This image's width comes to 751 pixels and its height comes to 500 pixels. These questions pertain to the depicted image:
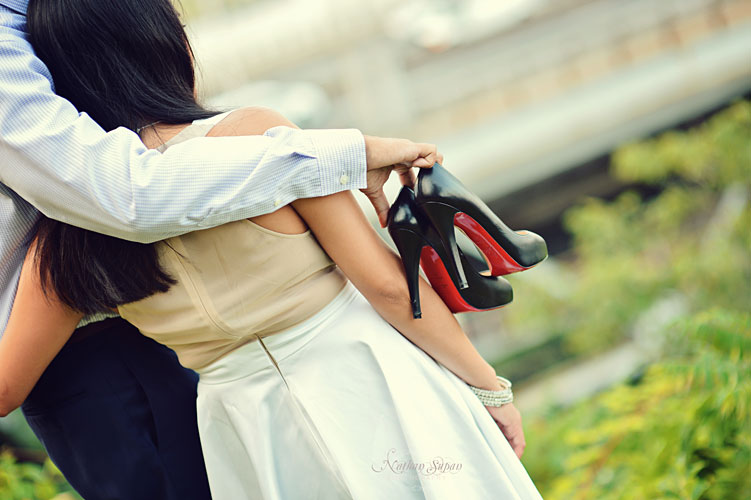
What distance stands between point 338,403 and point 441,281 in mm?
263

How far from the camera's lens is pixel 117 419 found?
1.16m

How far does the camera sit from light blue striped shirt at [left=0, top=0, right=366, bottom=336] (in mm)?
862

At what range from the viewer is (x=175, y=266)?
3.25 ft

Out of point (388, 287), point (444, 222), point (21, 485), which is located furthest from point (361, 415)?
point (21, 485)

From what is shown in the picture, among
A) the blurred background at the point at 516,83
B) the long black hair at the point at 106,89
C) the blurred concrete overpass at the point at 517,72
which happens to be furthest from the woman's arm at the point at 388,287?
the blurred concrete overpass at the point at 517,72

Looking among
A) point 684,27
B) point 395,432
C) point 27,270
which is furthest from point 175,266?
point 684,27

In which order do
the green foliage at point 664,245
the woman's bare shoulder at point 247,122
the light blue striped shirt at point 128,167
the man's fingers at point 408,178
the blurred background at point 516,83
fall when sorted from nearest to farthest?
the light blue striped shirt at point 128,167
the woman's bare shoulder at point 247,122
the man's fingers at point 408,178
the green foliage at point 664,245
the blurred background at point 516,83

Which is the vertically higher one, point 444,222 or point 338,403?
point 444,222

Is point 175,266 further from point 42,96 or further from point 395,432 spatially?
point 395,432

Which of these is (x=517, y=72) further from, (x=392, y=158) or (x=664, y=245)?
(x=392, y=158)

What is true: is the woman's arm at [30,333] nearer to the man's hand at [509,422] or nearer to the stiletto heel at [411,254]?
the stiletto heel at [411,254]

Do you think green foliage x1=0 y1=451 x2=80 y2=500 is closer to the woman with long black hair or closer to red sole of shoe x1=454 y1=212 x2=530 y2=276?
the woman with long black hair

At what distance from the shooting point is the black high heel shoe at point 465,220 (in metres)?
1.02

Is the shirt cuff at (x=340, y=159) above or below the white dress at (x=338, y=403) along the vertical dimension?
above
